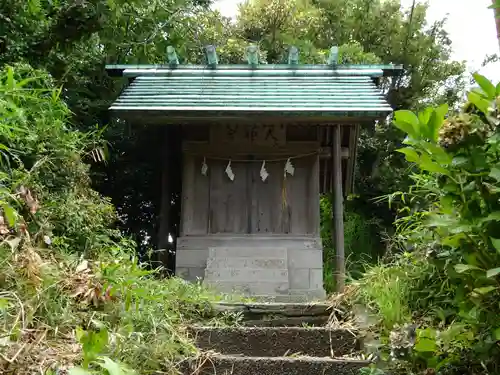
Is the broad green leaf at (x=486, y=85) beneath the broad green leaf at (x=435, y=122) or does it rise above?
above

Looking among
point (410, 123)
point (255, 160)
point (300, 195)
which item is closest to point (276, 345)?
point (410, 123)

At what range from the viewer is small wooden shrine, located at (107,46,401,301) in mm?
6055

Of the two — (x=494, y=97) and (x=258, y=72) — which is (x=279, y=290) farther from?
(x=494, y=97)

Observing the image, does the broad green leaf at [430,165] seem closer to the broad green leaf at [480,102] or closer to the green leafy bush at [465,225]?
the green leafy bush at [465,225]

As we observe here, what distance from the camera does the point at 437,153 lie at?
243cm

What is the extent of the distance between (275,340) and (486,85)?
2.24 meters

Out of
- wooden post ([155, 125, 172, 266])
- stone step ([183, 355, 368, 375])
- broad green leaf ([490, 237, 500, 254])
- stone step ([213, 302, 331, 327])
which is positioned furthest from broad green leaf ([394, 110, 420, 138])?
wooden post ([155, 125, 172, 266])

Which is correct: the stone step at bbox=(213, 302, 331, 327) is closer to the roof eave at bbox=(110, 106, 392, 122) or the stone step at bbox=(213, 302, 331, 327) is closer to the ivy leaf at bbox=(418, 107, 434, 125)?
the ivy leaf at bbox=(418, 107, 434, 125)

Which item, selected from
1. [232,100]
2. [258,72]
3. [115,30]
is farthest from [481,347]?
[115,30]

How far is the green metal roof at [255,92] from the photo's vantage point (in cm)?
586

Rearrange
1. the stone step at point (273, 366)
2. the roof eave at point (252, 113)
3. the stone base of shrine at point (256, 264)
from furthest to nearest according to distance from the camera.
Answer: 1. the stone base of shrine at point (256, 264)
2. the roof eave at point (252, 113)
3. the stone step at point (273, 366)

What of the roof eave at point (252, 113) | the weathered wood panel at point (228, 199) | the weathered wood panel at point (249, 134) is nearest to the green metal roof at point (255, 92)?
the roof eave at point (252, 113)

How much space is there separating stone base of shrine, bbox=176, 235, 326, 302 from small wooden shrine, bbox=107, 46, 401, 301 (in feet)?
0.04

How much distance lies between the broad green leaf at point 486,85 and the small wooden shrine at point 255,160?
3.55 metres
